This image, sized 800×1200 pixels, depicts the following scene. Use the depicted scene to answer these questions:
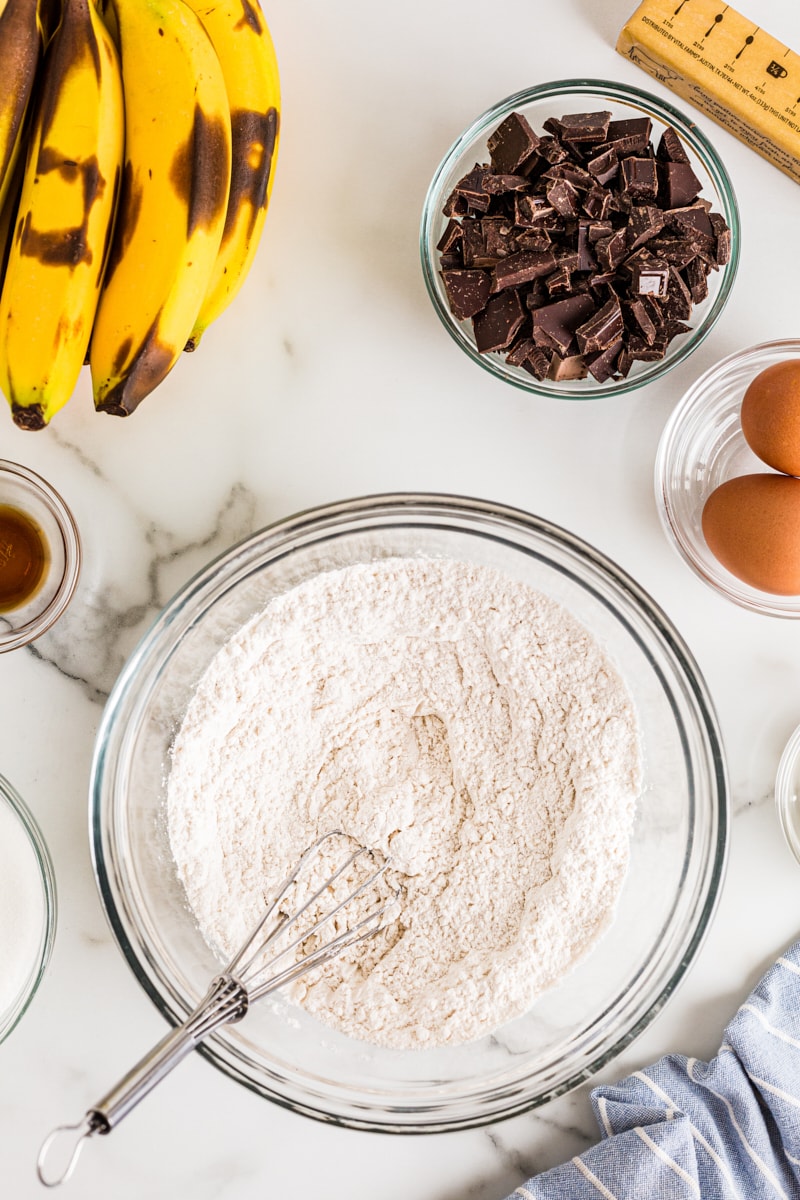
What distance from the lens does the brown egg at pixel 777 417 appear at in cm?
99

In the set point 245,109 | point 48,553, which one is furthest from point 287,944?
point 245,109

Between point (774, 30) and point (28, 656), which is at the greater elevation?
point (774, 30)

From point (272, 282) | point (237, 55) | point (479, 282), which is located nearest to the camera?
point (237, 55)

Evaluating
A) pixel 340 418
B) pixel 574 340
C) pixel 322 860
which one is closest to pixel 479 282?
pixel 574 340

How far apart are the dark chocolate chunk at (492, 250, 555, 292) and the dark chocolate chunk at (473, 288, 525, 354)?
0.06 ft

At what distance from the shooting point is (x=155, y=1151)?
1.17m

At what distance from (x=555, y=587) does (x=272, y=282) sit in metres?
0.51

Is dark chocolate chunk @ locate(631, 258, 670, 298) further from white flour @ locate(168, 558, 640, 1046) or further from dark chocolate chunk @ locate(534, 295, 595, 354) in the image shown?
white flour @ locate(168, 558, 640, 1046)

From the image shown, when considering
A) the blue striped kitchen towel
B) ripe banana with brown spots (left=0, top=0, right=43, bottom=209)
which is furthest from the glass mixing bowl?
ripe banana with brown spots (left=0, top=0, right=43, bottom=209)

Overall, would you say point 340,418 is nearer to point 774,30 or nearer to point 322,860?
point 322,860

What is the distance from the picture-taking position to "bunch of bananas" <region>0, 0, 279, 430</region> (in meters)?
0.83

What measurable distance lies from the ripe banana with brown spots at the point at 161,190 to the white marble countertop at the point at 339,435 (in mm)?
247

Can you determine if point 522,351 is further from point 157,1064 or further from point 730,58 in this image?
point 157,1064

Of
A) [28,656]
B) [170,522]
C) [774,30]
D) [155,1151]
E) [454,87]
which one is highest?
[774,30]
